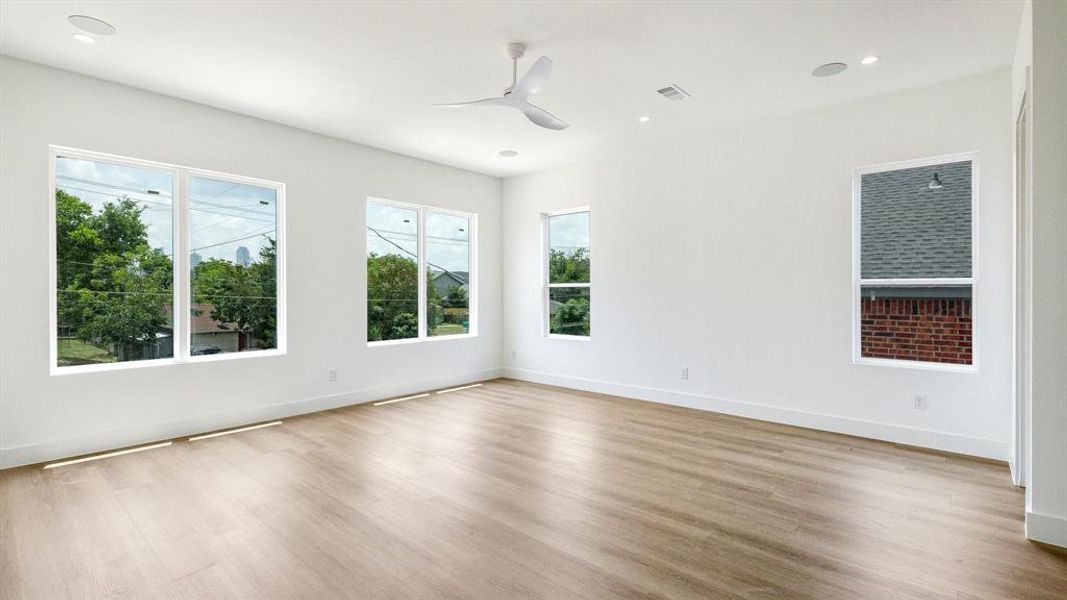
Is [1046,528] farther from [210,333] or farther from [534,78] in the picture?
[210,333]

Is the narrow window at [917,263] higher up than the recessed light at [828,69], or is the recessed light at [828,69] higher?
the recessed light at [828,69]

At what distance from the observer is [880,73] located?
3.84 meters

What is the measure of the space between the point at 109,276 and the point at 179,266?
0.49 m

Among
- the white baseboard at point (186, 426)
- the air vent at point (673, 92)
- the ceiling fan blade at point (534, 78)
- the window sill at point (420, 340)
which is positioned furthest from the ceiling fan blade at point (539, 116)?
the white baseboard at point (186, 426)

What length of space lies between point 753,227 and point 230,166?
16.5 ft

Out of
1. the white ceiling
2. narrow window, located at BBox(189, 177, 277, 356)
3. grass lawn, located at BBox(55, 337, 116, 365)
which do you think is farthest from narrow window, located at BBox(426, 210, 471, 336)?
grass lawn, located at BBox(55, 337, 116, 365)

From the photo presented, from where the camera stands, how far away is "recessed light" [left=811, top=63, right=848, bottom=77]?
371cm

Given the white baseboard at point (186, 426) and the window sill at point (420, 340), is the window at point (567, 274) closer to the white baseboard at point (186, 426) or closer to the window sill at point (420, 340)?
the window sill at point (420, 340)

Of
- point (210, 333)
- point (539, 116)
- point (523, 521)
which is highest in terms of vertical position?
point (539, 116)

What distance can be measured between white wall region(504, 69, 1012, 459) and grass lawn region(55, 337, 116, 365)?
15.1ft

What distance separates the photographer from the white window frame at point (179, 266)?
3834mm

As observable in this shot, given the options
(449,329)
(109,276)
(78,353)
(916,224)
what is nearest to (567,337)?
(449,329)

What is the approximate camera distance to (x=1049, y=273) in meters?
2.51

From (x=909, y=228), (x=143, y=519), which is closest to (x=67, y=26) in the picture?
(x=143, y=519)
